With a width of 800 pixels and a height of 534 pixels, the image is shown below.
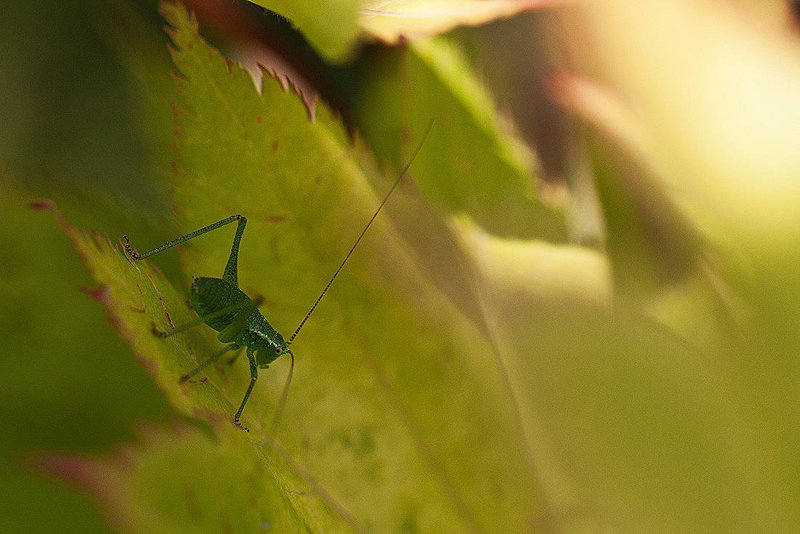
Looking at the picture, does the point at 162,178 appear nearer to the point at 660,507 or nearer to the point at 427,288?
the point at 427,288

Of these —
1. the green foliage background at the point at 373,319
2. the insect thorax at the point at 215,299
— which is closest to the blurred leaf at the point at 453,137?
the green foliage background at the point at 373,319

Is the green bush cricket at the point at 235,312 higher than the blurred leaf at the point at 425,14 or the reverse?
the reverse

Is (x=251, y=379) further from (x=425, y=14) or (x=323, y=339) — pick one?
(x=425, y=14)

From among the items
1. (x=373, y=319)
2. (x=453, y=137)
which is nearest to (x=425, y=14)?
(x=453, y=137)

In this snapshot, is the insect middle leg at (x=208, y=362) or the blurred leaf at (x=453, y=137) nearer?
the insect middle leg at (x=208, y=362)

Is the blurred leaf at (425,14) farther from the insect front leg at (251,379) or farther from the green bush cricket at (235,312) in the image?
the insect front leg at (251,379)

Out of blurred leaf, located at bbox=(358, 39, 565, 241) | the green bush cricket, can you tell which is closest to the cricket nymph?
the green bush cricket

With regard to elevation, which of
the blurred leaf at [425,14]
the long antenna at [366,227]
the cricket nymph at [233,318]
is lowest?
the cricket nymph at [233,318]

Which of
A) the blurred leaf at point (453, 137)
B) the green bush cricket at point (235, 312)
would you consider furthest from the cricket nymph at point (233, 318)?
the blurred leaf at point (453, 137)
